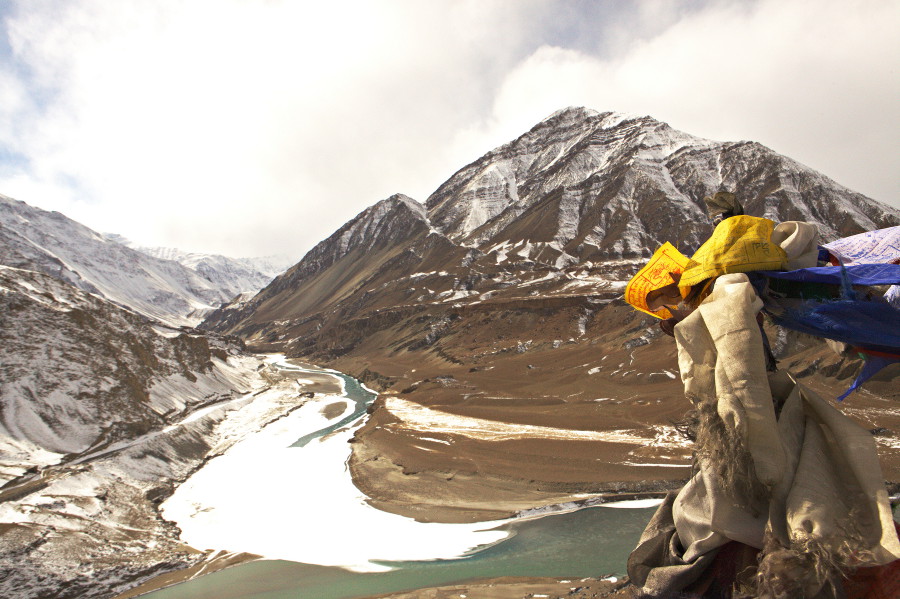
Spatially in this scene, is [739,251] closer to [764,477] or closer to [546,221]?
[764,477]

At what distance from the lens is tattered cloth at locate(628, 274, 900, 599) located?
301cm

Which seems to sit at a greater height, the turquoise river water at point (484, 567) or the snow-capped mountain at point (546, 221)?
the snow-capped mountain at point (546, 221)

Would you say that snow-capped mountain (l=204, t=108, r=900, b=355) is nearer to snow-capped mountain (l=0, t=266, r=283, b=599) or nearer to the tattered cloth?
snow-capped mountain (l=0, t=266, r=283, b=599)

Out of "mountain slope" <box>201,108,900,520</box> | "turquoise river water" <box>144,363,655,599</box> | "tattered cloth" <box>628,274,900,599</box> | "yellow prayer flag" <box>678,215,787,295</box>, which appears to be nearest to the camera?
"tattered cloth" <box>628,274,900,599</box>

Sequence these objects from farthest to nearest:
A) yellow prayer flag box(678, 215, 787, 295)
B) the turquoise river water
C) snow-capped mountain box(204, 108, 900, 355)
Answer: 1. snow-capped mountain box(204, 108, 900, 355)
2. the turquoise river water
3. yellow prayer flag box(678, 215, 787, 295)

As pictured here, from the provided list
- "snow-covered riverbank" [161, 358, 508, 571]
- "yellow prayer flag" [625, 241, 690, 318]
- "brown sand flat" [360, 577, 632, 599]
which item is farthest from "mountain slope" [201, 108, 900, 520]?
"yellow prayer flag" [625, 241, 690, 318]

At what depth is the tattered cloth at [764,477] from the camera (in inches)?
119

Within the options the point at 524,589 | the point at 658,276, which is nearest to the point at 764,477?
the point at 658,276

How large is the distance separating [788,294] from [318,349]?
327 feet

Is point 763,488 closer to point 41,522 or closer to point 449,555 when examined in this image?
point 449,555

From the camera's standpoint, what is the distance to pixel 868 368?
157 inches

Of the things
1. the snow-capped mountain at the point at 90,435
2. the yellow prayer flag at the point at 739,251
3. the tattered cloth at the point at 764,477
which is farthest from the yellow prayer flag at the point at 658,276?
the snow-capped mountain at the point at 90,435

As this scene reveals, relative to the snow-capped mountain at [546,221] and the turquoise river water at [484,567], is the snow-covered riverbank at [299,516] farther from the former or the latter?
the snow-capped mountain at [546,221]

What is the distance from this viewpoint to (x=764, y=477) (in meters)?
3.33
